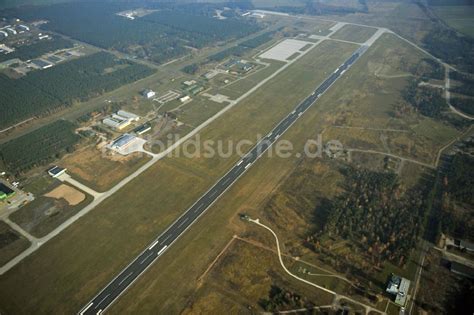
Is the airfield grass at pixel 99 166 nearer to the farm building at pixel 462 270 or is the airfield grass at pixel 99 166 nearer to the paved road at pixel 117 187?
the paved road at pixel 117 187

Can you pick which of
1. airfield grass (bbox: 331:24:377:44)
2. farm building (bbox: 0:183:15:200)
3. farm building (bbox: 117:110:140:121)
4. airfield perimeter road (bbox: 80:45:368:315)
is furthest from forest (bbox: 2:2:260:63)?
farm building (bbox: 0:183:15:200)

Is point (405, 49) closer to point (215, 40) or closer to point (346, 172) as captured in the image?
point (215, 40)

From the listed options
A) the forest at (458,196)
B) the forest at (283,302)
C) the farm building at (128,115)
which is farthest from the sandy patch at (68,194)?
the forest at (458,196)

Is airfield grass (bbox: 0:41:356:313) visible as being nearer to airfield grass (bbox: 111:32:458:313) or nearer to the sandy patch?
airfield grass (bbox: 111:32:458:313)

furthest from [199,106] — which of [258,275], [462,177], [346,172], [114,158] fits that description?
[462,177]

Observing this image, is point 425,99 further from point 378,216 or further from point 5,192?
point 5,192

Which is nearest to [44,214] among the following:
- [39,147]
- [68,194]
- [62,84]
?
[68,194]
